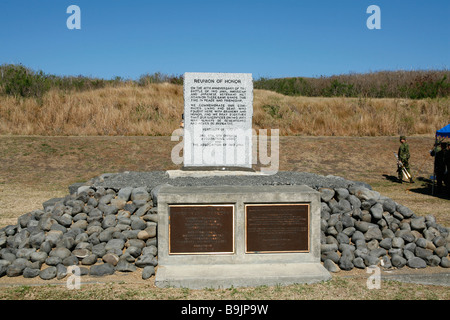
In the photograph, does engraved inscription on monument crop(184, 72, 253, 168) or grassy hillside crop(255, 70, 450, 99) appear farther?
grassy hillside crop(255, 70, 450, 99)

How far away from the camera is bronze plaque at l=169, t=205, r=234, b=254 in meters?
5.99

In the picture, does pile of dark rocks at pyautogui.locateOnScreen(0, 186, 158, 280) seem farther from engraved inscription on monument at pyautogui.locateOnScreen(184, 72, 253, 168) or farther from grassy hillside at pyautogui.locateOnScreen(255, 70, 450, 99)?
grassy hillside at pyautogui.locateOnScreen(255, 70, 450, 99)

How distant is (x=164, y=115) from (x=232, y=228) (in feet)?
59.7

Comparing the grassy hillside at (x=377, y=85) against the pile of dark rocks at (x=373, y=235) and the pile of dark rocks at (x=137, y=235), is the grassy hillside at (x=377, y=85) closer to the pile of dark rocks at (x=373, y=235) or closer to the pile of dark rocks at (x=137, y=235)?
the pile of dark rocks at (x=373, y=235)

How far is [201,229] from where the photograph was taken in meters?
6.00

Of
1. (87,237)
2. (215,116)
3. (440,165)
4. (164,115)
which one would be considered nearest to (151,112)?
(164,115)

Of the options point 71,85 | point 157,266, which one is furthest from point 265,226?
point 71,85

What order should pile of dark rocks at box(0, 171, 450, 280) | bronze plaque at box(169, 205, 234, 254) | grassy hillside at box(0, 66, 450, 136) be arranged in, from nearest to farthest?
bronze plaque at box(169, 205, 234, 254), pile of dark rocks at box(0, 171, 450, 280), grassy hillside at box(0, 66, 450, 136)

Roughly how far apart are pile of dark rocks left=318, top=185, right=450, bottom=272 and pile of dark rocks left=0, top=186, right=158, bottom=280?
2929mm

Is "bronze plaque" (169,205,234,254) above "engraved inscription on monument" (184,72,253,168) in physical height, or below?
below

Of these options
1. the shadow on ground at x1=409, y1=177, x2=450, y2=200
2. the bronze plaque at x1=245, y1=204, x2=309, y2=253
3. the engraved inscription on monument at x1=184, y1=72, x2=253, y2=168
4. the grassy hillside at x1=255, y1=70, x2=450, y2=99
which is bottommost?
the shadow on ground at x1=409, y1=177, x2=450, y2=200

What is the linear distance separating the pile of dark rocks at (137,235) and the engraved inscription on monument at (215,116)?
268 cm

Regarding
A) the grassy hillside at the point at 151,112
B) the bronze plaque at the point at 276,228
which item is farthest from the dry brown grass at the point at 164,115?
the bronze plaque at the point at 276,228

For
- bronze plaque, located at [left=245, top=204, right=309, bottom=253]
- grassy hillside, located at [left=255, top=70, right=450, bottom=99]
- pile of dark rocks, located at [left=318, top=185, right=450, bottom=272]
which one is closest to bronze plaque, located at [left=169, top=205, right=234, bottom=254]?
bronze plaque, located at [left=245, top=204, right=309, bottom=253]
